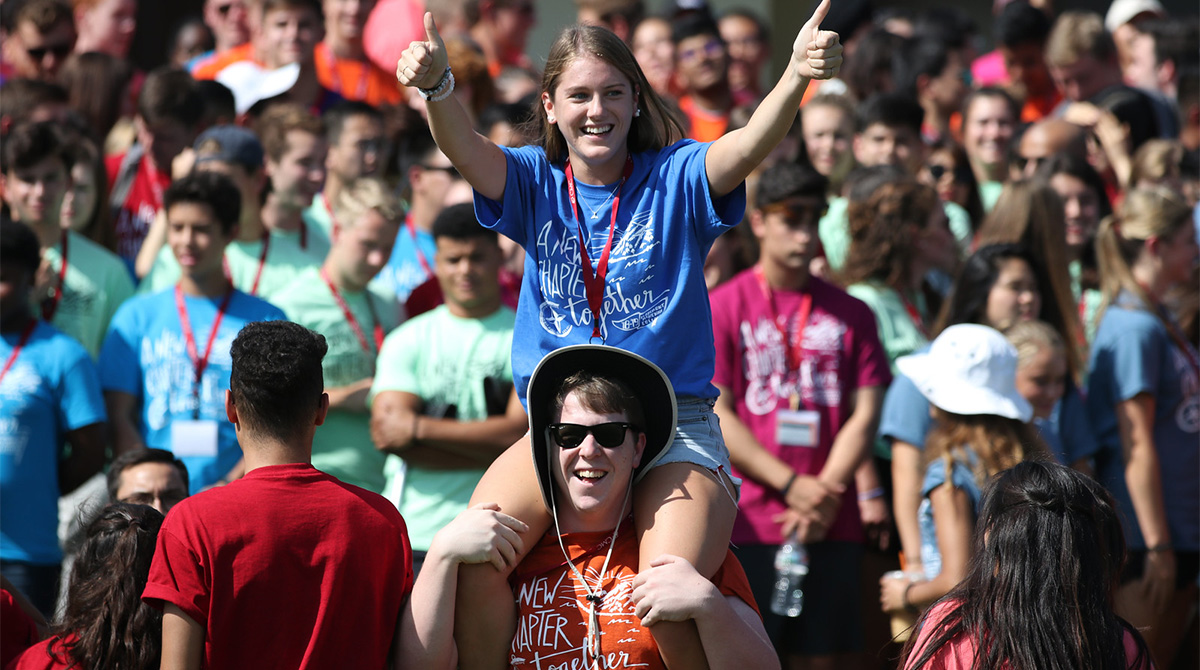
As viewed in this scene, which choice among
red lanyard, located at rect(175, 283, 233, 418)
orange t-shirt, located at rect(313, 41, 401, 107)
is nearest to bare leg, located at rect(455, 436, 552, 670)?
red lanyard, located at rect(175, 283, 233, 418)

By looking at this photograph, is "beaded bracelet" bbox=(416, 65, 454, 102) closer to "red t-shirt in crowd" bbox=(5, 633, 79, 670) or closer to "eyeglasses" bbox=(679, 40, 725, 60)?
"red t-shirt in crowd" bbox=(5, 633, 79, 670)

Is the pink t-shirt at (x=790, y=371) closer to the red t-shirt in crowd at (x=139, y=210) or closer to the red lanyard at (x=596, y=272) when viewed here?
the red lanyard at (x=596, y=272)

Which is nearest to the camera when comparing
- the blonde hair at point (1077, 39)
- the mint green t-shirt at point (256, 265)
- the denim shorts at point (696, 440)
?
the denim shorts at point (696, 440)

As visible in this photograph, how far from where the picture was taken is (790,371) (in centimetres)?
540

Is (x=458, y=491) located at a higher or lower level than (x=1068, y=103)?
lower

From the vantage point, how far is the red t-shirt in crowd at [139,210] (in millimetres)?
6594

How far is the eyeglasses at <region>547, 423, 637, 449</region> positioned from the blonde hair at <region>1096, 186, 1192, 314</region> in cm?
346

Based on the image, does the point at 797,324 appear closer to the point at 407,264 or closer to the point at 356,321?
the point at 356,321

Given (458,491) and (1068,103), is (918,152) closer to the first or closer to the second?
(1068,103)

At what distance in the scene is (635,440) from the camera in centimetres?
334

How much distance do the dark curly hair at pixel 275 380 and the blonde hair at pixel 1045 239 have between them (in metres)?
3.60

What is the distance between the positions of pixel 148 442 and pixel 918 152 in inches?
174

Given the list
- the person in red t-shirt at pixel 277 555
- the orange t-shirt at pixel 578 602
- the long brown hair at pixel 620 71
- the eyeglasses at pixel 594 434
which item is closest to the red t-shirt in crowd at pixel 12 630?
the person in red t-shirt at pixel 277 555

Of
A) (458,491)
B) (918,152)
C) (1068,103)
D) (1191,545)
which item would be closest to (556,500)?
(458,491)
